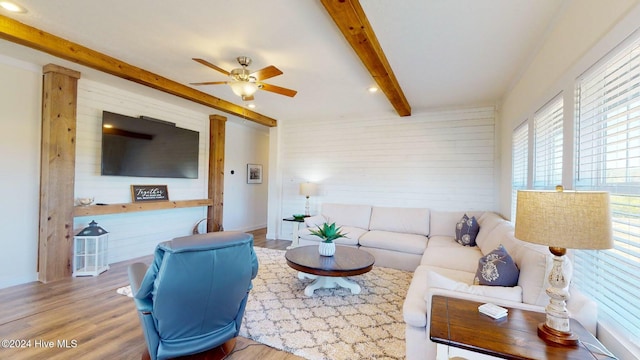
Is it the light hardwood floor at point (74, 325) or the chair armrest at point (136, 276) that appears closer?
the chair armrest at point (136, 276)

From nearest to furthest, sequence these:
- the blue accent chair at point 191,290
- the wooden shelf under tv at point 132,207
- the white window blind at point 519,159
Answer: the blue accent chair at point 191,290
the white window blind at point 519,159
the wooden shelf under tv at point 132,207

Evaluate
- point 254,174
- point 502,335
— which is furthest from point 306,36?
point 254,174

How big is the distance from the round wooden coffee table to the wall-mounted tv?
2788 millimetres

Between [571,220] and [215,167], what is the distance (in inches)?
212

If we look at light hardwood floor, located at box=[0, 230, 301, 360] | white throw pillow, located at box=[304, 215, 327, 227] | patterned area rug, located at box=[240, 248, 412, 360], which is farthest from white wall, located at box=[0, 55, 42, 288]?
white throw pillow, located at box=[304, 215, 327, 227]

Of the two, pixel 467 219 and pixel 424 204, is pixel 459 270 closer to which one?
pixel 467 219

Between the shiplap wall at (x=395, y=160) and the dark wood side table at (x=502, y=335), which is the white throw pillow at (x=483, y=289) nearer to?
the dark wood side table at (x=502, y=335)

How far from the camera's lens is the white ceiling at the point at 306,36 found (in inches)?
82.9

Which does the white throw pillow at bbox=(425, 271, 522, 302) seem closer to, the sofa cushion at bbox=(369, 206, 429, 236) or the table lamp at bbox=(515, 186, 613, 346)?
the table lamp at bbox=(515, 186, 613, 346)

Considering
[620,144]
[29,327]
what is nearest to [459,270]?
[620,144]

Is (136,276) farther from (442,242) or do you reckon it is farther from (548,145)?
(442,242)

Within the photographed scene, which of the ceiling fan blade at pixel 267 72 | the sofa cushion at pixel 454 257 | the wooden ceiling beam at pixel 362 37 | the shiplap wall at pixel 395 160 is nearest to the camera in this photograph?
the wooden ceiling beam at pixel 362 37

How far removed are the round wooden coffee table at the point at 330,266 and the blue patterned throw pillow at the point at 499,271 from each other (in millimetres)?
1187

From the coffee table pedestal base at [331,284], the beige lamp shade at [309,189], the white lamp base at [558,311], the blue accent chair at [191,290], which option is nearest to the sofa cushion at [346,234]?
the beige lamp shade at [309,189]
